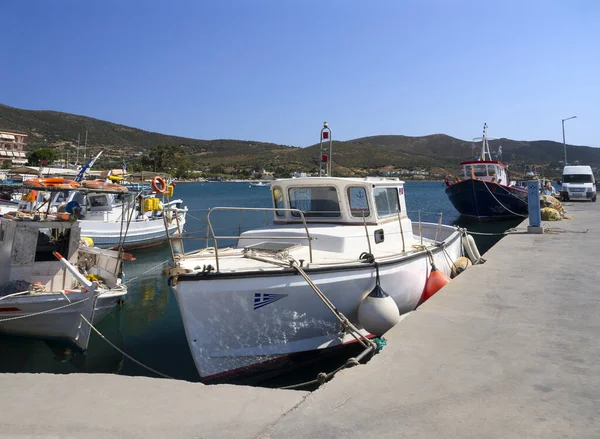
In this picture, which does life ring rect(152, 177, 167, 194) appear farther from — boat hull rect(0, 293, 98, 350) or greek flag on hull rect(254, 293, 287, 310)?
greek flag on hull rect(254, 293, 287, 310)

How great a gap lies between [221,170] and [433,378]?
370ft

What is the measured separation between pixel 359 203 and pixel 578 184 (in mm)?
31444

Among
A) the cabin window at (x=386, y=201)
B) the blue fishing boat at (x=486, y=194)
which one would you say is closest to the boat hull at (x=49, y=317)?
the cabin window at (x=386, y=201)

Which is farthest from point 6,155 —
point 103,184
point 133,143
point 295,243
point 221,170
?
point 295,243

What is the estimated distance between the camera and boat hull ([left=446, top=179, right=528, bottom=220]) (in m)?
29.1

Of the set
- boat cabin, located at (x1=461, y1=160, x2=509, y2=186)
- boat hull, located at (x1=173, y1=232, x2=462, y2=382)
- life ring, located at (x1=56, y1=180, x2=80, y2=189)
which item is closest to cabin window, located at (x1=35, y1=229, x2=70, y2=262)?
life ring, located at (x1=56, y1=180, x2=80, y2=189)

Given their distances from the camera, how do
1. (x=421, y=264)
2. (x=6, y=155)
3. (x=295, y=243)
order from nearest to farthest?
(x=295, y=243) → (x=421, y=264) → (x=6, y=155)

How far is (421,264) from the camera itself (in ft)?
28.1

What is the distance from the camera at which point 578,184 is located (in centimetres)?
3309

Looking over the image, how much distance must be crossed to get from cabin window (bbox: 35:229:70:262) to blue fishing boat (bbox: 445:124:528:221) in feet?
83.2

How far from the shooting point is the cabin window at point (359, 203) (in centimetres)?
841

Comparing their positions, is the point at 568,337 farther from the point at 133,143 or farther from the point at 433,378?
the point at 133,143

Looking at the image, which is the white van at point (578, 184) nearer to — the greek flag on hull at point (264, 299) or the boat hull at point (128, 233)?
the boat hull at point (128, 233)

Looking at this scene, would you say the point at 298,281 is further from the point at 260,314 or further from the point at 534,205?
the point at 534,205
